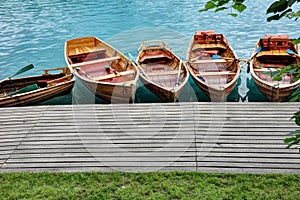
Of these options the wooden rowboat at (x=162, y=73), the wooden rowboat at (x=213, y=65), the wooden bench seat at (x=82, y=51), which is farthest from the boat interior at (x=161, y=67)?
the wooden bench seat at (x=82, y=51)

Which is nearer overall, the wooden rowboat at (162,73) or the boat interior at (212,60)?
the wooden rowboat at (162,73)

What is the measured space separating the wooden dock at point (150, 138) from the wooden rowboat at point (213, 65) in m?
1.31

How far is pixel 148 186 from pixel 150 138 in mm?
1110

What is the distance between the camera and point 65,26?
1680 centimetres

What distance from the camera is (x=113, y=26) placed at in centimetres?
A: 1655

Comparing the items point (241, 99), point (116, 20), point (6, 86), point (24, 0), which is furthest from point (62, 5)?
point (241, 99)

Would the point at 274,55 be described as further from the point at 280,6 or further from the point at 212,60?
the point at 280,6

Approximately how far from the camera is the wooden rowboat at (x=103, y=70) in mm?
6945

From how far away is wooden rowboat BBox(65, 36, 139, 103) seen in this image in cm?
695

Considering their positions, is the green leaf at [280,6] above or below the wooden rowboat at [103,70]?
above

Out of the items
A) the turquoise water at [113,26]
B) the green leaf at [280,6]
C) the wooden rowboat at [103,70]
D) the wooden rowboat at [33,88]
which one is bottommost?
the turquoise water at [113,26]

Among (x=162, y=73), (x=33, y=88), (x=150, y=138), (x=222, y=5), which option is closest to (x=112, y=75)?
(x=162, y=73)

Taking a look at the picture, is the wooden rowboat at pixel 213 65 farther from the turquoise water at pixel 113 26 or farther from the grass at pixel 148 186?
the grass at pixel 148 186

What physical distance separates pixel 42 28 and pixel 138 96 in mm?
10664
